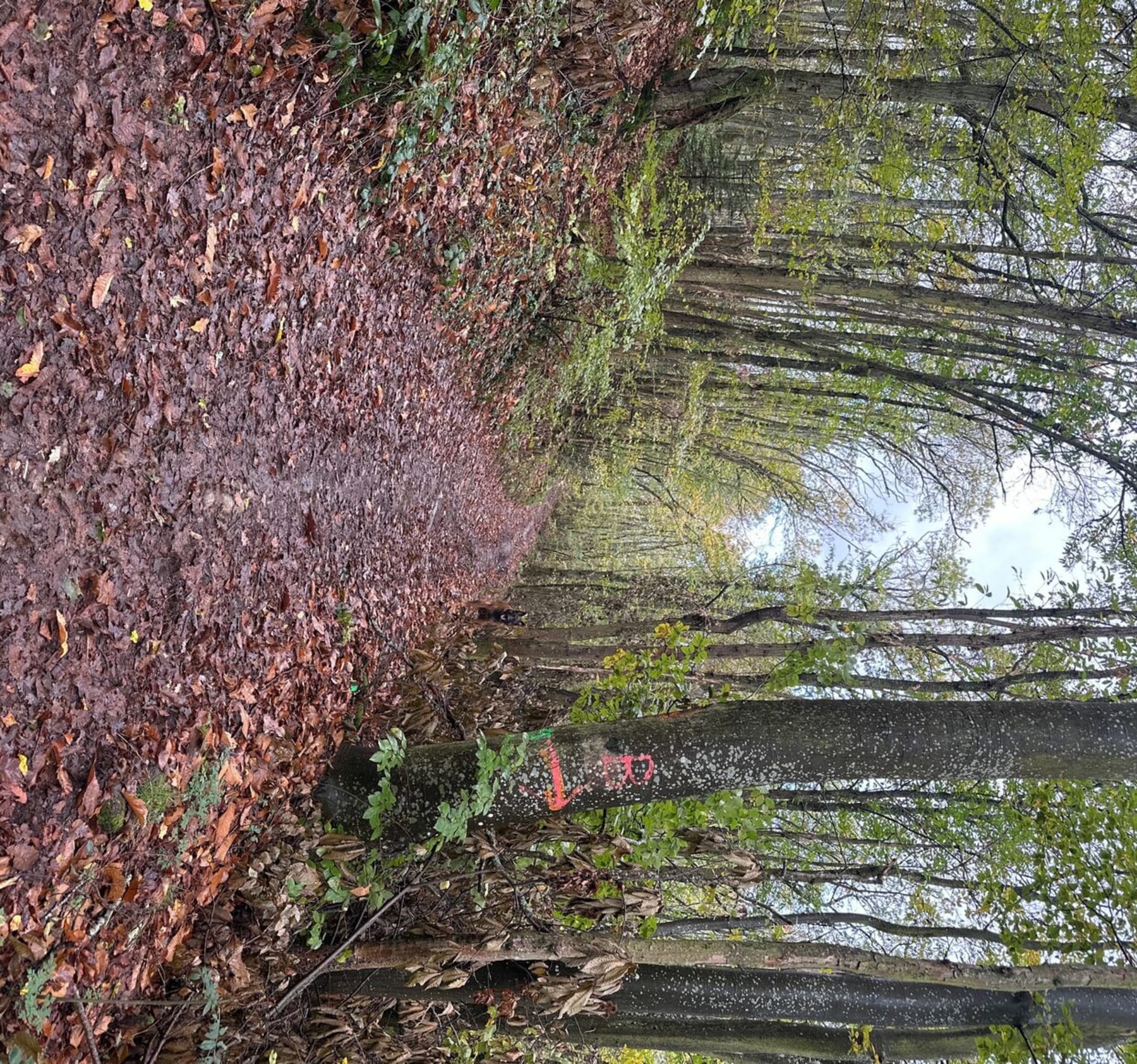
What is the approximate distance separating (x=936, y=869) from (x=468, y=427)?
286 inches

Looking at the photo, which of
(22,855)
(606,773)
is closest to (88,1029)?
(22,855)

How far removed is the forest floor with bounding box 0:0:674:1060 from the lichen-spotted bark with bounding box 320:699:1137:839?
134cm

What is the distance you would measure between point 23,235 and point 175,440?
46.6 inches

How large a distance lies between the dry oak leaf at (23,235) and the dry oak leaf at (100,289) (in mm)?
318

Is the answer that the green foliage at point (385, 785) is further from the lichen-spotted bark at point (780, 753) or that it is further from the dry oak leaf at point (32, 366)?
the dry oak leaf at point (32, 366)

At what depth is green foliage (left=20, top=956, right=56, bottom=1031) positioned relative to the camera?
2906 mm

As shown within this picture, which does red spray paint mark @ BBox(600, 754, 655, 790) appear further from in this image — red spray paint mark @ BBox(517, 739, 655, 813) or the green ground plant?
the green ground plant

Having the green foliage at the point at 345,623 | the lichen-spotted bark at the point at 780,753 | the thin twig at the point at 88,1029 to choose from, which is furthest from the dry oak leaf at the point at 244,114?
the thin twig at the point at 88,1029

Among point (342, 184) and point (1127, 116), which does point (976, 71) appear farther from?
point (342, 184)

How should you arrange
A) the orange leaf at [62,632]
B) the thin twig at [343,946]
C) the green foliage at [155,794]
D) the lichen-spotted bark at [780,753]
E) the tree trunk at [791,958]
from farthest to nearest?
the thin twig at [343,946] → the tree trunk at [791,958] → the lichen-spotted bark at [780,753] → the green foliage at [155,794] → the orange leaf at [62,632]

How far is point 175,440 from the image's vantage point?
3.87 meters

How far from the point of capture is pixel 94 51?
3189mm

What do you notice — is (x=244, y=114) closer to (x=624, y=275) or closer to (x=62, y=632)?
(x=62, y=632)

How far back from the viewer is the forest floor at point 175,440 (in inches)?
118
